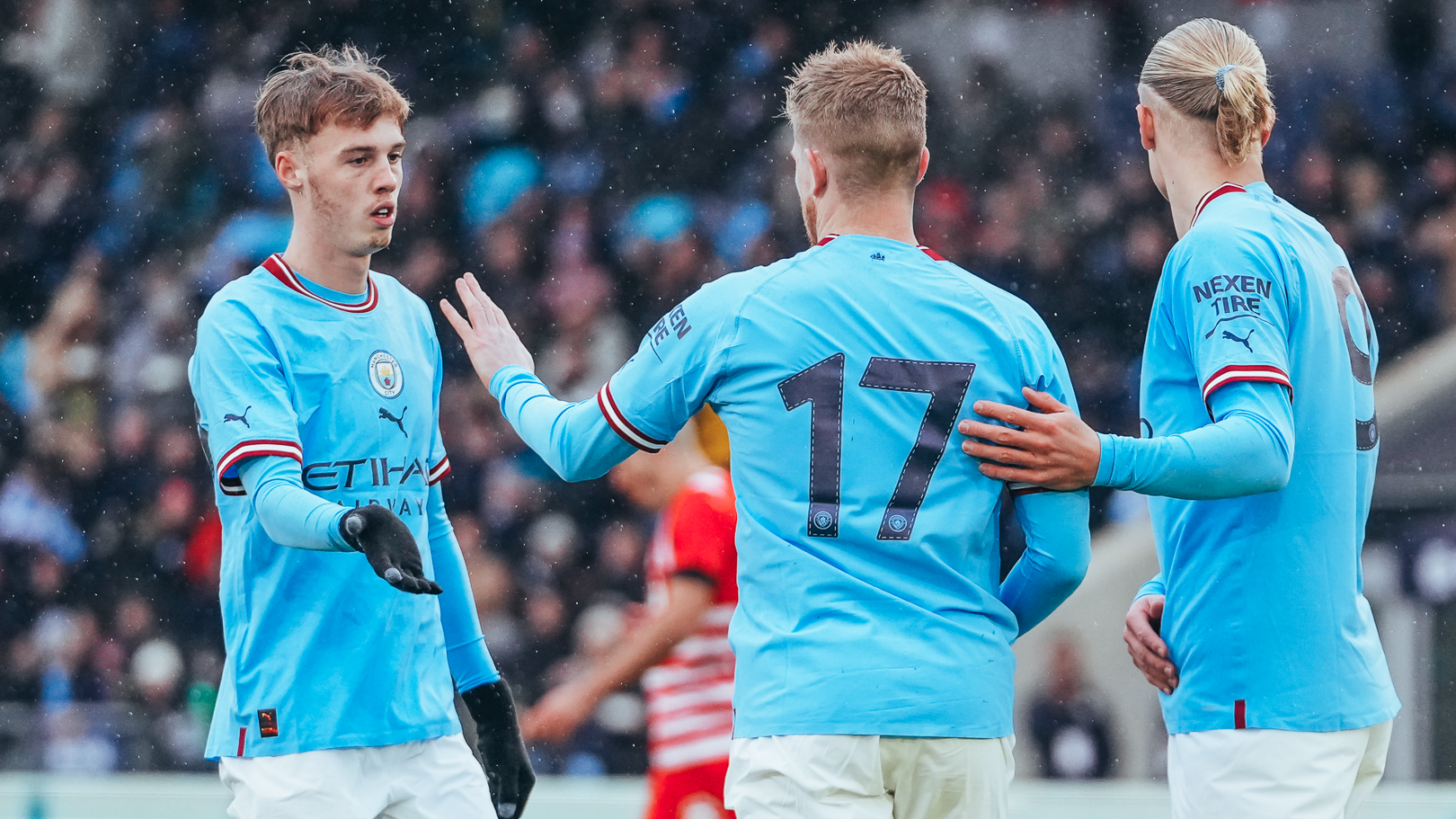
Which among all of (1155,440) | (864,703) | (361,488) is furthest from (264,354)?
(1155,440)

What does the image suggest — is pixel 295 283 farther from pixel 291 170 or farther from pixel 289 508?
pixel 289 508

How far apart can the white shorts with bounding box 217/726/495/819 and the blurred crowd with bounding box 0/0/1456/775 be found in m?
4.52

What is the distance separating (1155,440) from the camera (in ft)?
7.64

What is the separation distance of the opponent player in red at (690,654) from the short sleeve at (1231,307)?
4.14 feet

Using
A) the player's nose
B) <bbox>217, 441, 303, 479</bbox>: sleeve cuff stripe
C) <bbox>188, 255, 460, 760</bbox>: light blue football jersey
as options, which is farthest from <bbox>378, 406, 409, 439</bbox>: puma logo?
the player's nose

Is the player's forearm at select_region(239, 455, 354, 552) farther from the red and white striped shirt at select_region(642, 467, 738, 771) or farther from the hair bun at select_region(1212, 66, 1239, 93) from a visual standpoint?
the hair bun at select_region(1212, 66, 1239, 93)

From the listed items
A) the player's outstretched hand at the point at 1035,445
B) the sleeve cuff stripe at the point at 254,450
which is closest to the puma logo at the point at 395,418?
the sleeve cuff stripe at the point at 254,450

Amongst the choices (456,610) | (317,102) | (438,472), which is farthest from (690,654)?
(317,102)

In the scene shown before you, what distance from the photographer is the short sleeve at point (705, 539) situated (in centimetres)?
348

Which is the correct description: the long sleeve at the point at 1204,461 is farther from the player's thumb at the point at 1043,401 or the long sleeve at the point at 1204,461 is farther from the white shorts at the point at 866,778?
the white shorts at the point at 866,778

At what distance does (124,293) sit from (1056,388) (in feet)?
27.7

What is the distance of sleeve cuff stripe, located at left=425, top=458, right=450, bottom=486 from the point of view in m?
2.98

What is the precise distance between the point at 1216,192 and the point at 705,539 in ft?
4.55

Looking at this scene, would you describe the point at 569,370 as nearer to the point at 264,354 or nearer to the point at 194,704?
the point at 194,704
